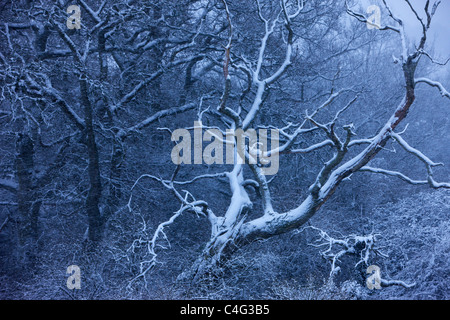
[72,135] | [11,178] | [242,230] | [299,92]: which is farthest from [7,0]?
[299,92]

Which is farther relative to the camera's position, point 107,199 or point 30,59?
point 107,199

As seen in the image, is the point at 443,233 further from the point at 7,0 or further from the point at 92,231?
the point at 7,0

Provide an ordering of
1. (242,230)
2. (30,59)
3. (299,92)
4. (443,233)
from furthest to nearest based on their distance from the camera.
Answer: (299,92)
(30,59)
(242,230)
(443,233)

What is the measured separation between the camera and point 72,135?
6832 millimetres

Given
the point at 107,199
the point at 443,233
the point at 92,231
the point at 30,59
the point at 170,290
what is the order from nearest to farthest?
1. the point at 170,290
2. the point at 443,233
3. the point at 30,59
4. the point at 92,231
5. the point at 107,199

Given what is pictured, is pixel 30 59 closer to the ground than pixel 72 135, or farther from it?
farther from it

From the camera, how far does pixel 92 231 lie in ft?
22.1

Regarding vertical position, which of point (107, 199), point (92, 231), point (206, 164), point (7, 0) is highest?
point (7, 0)

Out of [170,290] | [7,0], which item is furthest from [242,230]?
[7,0]

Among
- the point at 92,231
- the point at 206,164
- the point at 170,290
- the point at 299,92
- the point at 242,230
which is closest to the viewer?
the point at 170,290

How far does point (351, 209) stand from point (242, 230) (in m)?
3.16

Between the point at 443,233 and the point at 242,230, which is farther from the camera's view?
the point at 242,230
